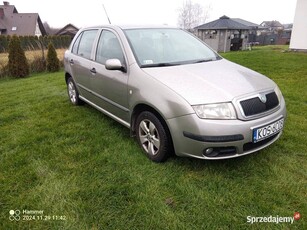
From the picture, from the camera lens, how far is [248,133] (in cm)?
231

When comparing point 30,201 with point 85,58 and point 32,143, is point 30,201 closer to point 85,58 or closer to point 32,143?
point 32,143

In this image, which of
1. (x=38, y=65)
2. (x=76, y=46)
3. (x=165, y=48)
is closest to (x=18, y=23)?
(x=38, y=65)

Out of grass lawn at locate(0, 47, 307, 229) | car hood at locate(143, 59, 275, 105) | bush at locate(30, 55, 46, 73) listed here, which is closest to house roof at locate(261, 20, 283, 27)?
bush at locate(30, 55, 46, 73)

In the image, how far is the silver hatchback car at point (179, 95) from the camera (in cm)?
231

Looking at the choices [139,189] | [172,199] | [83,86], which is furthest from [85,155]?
[83,86]

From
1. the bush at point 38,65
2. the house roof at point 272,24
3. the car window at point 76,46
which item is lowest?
the bush at point 38,65

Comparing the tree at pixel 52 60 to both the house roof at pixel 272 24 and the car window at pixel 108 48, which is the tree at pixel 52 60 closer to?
the car window at pixel 108 48

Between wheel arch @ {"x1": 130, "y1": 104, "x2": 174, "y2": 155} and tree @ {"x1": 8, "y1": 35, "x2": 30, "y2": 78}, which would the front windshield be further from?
tree @ {"x1": 8, "y1": 35, "x2": 30, "y2": 78}

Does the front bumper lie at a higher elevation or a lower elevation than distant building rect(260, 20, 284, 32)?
lower

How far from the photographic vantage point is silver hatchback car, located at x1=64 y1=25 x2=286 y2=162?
231 cm

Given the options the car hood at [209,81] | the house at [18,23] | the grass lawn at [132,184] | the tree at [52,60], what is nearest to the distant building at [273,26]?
the house at [18,23]

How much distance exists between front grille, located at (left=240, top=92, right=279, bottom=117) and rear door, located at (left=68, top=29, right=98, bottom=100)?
7.92ft

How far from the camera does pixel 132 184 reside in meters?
2.49

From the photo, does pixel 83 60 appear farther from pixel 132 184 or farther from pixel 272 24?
pixel 272 24
